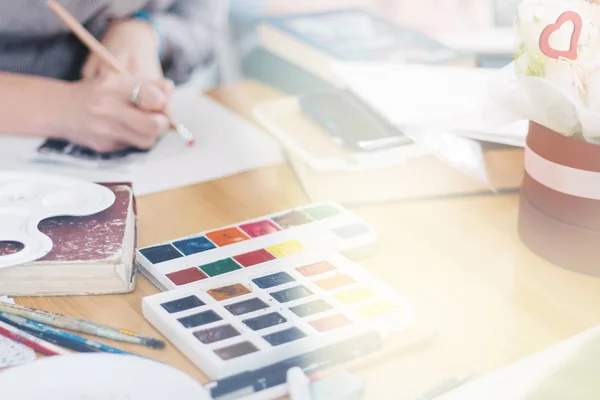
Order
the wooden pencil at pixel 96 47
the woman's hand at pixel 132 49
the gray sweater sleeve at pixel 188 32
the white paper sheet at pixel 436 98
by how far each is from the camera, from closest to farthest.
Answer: the white paper sheet at pixel 436 98 < the wooden pencil at pixel 96 47 < the woman's hand at pixel 132 49 < the gray sweater sleeve at pixel 188 32

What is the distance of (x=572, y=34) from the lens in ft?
1.76

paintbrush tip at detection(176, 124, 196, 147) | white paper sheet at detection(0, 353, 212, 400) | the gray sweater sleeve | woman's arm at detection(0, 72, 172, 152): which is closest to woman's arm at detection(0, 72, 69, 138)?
woman's arm at detection(0, 72, 172, 152)

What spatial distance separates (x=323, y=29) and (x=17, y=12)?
40 centimetres

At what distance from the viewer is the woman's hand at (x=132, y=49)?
39.2 inches

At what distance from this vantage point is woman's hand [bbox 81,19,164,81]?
995 mm

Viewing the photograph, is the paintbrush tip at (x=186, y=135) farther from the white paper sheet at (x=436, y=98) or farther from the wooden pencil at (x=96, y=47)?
the white paper sheet at (x=436, y=98)

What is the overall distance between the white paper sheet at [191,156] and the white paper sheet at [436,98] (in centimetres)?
12

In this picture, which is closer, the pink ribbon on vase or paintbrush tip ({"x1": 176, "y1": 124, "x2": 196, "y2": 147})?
the pink ribbon on vase

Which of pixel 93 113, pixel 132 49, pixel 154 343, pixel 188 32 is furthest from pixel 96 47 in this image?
pixel 154 343

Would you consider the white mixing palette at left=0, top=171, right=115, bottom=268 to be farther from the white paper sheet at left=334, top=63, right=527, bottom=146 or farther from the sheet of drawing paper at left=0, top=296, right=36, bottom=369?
the white paper sheet at left=334, top=63, right=527, bottom=146

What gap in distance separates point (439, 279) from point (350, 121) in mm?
253

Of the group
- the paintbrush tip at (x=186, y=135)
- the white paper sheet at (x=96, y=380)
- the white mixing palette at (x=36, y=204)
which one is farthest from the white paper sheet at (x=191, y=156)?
the white paper sheet at (x=96, y=380)

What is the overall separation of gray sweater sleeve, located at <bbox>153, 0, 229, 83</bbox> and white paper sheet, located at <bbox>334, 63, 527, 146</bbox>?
0.35 m

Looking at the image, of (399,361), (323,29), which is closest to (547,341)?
(399,361)
